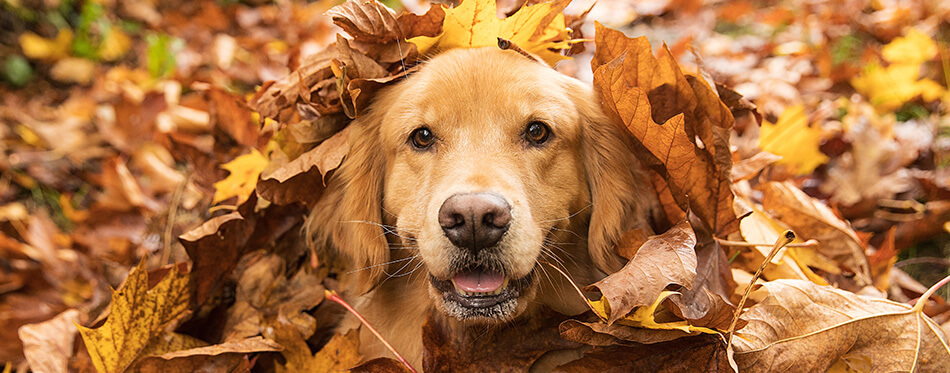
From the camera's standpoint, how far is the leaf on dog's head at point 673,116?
1.90 m

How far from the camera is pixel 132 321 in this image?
2127 millimetres

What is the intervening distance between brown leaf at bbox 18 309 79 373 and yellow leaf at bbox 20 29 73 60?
160 inches

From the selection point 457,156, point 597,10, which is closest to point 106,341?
point 457,156

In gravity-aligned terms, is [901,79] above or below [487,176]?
below

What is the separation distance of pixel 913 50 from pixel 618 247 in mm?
3286

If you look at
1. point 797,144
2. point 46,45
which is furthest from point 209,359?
Result: point 46,45

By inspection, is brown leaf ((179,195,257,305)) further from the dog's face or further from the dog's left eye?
the dog's left eye

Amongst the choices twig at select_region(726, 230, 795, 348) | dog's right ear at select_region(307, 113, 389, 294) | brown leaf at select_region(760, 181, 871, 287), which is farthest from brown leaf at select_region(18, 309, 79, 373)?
brown leaf at select_region(760, 181, 871, 287)

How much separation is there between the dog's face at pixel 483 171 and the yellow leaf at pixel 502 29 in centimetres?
7

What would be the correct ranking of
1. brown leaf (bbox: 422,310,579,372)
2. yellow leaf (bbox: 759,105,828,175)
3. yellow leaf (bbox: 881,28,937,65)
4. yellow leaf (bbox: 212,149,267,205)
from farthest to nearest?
yellow leaf (bbox: 881,28,937,65) < yellow leaf (bbox: 759,105,828,175) < yellow leaf (bbox: 212,149,267,205) < brown leaf (bbox: 422,310,579,372)

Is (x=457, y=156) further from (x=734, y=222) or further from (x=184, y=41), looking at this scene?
(x=184, y=41)

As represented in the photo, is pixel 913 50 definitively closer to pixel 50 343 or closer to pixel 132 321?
pixel 132 321

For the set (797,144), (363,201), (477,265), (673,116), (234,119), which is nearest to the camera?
(477,265)

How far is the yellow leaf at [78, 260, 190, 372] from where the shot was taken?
206 centimetres
